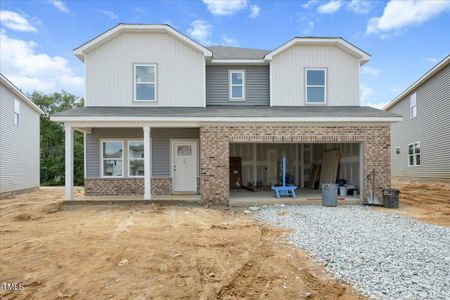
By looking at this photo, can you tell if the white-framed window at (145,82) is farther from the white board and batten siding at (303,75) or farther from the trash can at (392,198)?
the trash can at (392,198)

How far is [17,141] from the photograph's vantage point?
18.2 m

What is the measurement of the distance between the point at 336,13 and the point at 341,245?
1507cm

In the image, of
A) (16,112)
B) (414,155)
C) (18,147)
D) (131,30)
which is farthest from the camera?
(414,155)

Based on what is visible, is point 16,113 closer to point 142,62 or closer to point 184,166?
point 142,62

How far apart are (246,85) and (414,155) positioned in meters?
14.4

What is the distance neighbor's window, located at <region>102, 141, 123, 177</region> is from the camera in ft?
45.4

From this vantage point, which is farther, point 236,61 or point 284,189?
point 236,61

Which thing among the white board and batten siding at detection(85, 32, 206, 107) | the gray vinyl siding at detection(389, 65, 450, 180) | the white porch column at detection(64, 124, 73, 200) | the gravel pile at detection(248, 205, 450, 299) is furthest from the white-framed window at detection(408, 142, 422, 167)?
the white porch column at detection(64, 124, 73, 200)

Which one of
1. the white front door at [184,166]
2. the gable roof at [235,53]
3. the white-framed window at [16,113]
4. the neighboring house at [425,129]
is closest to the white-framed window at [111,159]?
the white front door at [184,166]

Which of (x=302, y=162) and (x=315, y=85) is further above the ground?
(x=315, y=85)

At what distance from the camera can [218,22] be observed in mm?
21672

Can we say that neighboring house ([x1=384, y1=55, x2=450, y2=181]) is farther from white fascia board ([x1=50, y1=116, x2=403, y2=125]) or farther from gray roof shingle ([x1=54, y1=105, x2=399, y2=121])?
white fascia board ([x1=50, y1=116, x2=403, y2=125])

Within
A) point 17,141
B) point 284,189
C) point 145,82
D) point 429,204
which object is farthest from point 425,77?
point 17,141

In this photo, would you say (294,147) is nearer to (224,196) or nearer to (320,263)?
(224,196)
